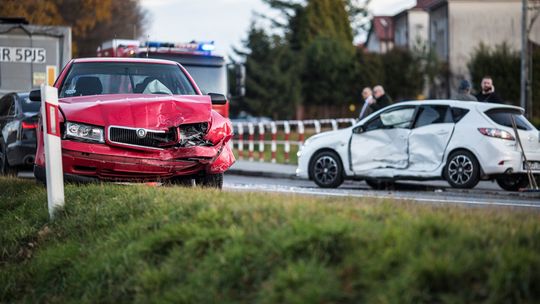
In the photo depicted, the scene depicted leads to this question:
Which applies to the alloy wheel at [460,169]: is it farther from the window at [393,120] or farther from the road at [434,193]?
the window at [393,120]

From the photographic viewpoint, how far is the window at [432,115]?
1777cm

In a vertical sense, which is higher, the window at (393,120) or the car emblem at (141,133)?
the window at (393,120)

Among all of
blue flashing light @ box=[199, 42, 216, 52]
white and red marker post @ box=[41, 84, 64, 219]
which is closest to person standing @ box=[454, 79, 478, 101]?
blue flashing light @ box=[199, 42, 216, 52]

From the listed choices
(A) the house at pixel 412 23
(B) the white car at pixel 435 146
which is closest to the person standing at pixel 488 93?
(B) the white car at pixel 435 146

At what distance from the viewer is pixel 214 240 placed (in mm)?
6758

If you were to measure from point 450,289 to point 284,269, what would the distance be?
3.47ft

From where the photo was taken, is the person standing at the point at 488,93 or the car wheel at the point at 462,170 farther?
the person standing at the point at 488,93

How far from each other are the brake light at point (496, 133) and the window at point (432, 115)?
2.39 feet

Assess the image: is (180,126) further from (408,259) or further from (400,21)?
(400,21)

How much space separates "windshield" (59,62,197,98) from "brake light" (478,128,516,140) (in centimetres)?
604

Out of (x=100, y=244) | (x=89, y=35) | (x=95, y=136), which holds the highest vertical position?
(x=89, y=35)

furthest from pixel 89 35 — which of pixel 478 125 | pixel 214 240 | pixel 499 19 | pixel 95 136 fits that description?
pixel 214 240

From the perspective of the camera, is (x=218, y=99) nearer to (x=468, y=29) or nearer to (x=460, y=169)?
(x=460, y=169)

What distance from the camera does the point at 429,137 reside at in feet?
57.9
